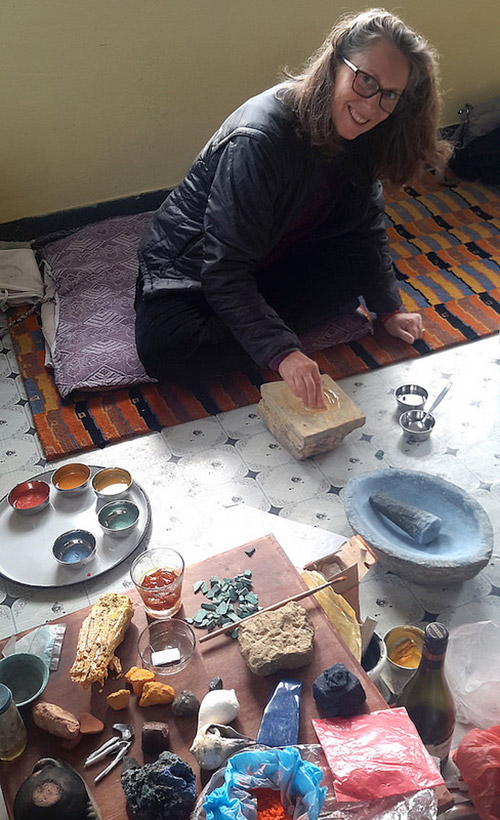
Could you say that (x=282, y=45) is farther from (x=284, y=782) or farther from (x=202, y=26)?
(x=284, y=782)

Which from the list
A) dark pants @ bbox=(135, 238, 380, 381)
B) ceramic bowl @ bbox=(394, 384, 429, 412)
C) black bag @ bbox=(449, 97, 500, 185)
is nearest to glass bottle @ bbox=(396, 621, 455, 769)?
ceramic bowl @ bbox=(394, 384, 429, 412)

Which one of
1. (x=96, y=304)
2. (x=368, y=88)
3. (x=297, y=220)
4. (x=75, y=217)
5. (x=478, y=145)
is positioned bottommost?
(x=96, y=304)

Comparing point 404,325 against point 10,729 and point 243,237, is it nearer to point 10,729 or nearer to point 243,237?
point 243,237

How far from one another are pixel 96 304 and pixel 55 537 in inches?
37.5

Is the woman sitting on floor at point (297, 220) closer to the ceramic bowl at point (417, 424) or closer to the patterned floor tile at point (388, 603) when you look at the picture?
the ceramic bowl at point (417, 424)

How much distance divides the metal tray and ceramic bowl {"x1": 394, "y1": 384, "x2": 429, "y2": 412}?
2.52 ft

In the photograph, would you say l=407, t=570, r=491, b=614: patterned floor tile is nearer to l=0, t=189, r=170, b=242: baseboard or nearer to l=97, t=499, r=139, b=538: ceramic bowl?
l=97, t=499, r=139, b=538: ceramic bowl

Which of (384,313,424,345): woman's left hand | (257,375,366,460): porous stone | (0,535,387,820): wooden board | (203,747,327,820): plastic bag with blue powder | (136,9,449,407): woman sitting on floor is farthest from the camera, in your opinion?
(384,313,424,345): woman's left hand

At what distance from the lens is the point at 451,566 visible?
4.88ft

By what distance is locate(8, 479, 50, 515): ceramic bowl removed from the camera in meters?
1.75

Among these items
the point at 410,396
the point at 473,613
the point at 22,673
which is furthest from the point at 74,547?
the point at 410,396

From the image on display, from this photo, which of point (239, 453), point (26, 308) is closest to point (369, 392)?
point (239, 453)

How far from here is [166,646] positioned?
3.96 feet

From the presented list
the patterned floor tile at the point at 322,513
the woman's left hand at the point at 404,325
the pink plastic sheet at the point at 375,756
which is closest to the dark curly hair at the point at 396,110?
the woman's left hand at the point at 404,325
